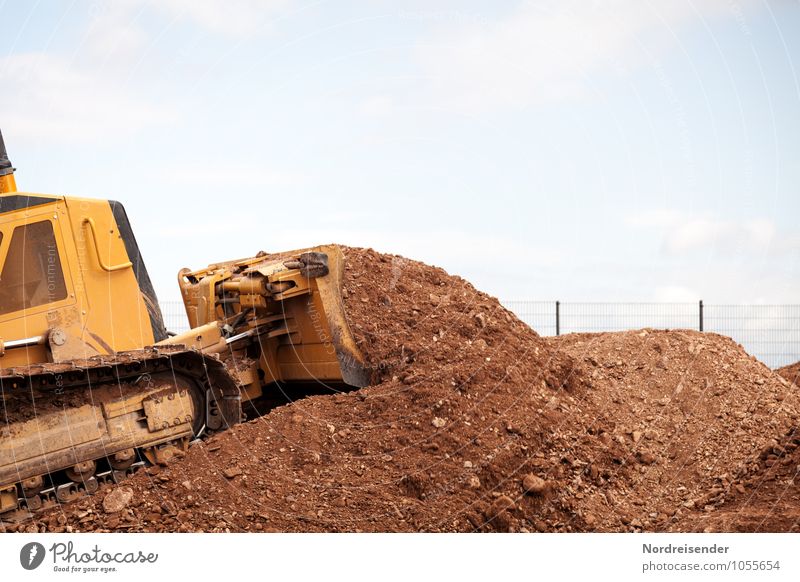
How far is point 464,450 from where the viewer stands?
722 cm

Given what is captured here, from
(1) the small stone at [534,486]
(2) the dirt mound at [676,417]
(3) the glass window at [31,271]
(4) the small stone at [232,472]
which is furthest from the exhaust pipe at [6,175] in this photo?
(2) the dirt mound at [676,417]

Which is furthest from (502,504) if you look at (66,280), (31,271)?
(31,271)

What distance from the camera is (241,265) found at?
9.34 meters

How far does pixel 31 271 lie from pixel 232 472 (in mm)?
2357

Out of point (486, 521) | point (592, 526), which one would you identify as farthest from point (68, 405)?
point (592, 526)

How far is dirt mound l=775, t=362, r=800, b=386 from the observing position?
11923mm

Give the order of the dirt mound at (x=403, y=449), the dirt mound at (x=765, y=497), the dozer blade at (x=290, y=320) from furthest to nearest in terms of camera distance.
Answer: the dozer blade at (x=290, y=320) < the dirt mound at (x=403, y=449) < the dirt mound at (x=765, y=497)

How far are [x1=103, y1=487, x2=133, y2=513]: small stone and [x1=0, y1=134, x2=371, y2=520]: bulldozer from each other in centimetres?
24

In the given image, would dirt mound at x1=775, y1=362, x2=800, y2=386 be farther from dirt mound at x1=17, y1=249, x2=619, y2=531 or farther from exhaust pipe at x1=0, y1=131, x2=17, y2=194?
exhaust pipe at x1=0, y1=131, x2=17, y2=194

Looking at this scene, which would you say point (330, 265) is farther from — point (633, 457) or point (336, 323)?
point (633, 457)

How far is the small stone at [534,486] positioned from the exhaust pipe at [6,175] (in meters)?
5.25

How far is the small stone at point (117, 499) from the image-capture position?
21.2 feet

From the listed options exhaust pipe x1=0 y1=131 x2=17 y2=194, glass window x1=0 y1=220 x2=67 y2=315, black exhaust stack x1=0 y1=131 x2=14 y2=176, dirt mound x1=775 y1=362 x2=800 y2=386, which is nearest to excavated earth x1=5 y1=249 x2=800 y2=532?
glass window x1=0 y1=220 x2=67 y2=315

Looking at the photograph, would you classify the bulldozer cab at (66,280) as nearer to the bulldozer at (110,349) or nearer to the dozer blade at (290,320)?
the bulldozer at (110,349)
